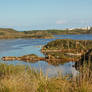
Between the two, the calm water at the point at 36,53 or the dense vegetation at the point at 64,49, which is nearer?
the calm water at the point at 36,53

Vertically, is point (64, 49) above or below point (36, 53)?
above

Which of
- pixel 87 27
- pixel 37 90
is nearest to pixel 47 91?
pixel 37 90

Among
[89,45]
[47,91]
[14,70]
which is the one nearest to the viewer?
[47,91]

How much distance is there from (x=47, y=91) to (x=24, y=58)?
21743mm

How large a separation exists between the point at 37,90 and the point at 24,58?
21.5 meters

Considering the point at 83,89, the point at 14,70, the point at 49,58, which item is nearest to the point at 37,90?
the point at 83,89

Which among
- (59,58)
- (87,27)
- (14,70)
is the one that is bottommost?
(59,58)

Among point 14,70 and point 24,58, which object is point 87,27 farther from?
point 24,58

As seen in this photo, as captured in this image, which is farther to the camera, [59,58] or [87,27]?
[59,58]

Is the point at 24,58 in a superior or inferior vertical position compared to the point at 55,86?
inferior

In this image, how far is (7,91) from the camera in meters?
5.05

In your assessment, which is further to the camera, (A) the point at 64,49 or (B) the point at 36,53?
(A) the point at 64,49

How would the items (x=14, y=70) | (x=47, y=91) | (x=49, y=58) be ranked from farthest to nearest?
(x=49, y=58)
(x=14, y=70)
(x=47, y=91)

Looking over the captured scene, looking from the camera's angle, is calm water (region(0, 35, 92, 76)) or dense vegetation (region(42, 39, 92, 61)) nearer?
calm water (region(0, 35, 92, 76))
